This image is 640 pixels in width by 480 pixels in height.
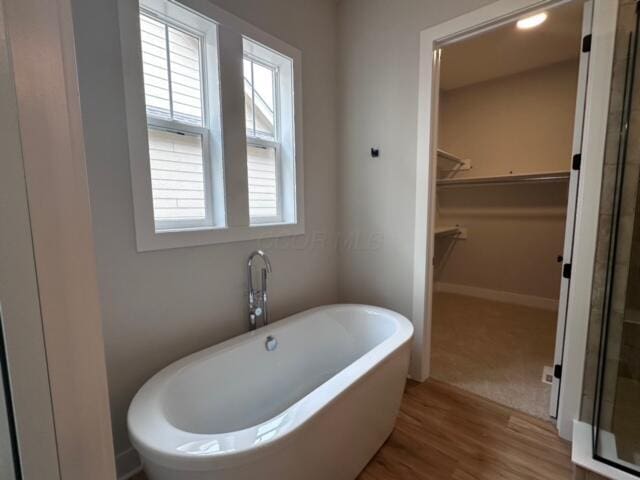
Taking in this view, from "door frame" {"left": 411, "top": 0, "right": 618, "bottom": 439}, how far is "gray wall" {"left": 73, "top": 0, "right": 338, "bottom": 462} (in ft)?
2.60

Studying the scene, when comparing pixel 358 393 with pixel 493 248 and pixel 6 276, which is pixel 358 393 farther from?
pixel 493 248

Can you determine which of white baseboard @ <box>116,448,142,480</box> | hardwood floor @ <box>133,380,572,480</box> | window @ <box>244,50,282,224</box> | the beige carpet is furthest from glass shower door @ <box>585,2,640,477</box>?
white baseboard @ <box>116,448,142,480</box>

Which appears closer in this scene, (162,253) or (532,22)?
(162,253)

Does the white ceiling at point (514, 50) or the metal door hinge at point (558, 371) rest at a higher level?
the white ceiling at point (514, 50)

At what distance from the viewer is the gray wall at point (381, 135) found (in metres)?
2.01

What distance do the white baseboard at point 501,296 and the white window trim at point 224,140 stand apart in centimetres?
290

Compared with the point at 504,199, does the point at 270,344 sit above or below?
below

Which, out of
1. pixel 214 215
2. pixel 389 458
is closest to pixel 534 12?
pixel 214 215

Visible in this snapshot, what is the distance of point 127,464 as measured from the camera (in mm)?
1402

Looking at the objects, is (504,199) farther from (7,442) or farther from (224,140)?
(7,442)

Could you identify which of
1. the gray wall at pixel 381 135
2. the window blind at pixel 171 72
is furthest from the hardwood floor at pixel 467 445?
the window blind at pixel 171 72

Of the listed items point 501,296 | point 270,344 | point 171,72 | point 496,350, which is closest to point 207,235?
point 270,344

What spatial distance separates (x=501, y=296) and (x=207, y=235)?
12.0ft

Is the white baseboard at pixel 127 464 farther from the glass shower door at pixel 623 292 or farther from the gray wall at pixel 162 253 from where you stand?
the glass shower door at pixel 623 292
